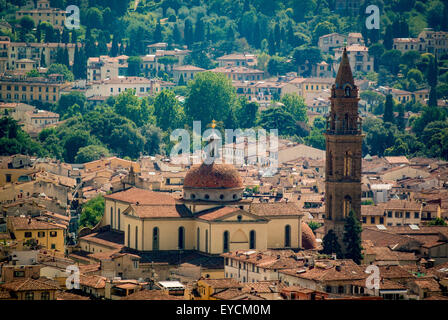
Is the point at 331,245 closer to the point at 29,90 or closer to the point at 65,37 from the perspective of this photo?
the point at 29,90

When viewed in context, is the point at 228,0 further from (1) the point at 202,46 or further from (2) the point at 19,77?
(2) the point at 19,77

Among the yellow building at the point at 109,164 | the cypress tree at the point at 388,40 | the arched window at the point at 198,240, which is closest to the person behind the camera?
the arched window at the point at 198,240

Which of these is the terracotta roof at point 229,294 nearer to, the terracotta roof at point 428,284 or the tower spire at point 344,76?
the terracotta roof at point 428,284

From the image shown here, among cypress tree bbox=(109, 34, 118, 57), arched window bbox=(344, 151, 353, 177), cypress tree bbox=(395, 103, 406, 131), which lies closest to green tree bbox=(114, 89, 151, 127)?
cypress tree bbox=(395, 103, 406, 131)

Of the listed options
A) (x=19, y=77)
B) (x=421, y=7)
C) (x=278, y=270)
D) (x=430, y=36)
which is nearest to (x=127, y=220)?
(x=278, y=270)

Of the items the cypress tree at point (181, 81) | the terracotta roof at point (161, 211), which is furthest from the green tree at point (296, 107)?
the terracotta roof at point (161, 211)

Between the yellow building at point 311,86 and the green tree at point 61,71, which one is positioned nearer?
the green tree at point 61,71

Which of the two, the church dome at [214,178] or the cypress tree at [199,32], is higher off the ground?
the cypress tree at [199,32]
